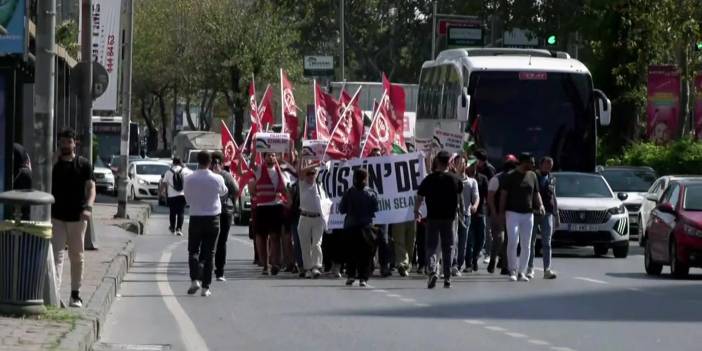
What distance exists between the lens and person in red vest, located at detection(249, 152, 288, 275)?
25.3m

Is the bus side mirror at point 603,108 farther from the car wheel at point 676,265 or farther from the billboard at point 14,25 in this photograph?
the billboard at point 14,25

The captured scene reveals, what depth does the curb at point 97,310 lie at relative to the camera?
13.5 meters

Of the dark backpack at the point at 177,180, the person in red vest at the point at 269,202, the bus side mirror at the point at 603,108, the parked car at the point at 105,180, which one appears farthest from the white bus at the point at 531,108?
the parked car at the point at 105,180

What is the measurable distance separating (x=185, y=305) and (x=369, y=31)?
67.1 metres

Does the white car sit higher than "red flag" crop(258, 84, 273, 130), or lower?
lower

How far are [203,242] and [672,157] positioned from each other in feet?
92.6

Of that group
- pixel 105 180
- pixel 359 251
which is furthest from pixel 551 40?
pixel 359 251

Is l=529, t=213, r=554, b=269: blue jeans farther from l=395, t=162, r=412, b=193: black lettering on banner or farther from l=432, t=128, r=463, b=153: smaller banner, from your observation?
l=432, t=128, r=463, b=153: smaller banner

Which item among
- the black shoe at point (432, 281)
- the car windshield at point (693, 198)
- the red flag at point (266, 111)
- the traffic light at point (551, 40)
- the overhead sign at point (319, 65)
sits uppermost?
the traffic light at point (551, 40)

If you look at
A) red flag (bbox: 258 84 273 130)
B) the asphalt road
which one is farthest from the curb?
red flag (bbox: 258 84 273 130)

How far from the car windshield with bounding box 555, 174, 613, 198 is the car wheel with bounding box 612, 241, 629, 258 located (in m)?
0.95

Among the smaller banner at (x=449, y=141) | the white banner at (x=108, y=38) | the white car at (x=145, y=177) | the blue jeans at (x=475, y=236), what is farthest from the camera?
the white car at (x=145, y=177)

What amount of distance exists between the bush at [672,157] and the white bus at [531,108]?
12.7m

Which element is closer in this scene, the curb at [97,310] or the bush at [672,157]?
the curb at [97,310]
